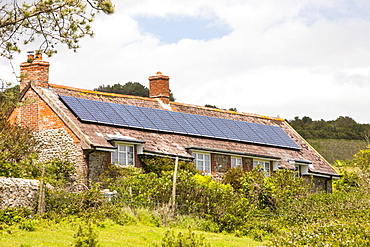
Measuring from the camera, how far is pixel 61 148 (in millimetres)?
29688

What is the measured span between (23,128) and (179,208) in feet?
28.3

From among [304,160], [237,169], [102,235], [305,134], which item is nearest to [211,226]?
[102,235]

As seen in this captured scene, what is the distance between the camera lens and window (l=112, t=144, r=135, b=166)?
30.1 metres

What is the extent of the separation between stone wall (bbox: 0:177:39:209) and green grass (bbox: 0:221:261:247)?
1434mm

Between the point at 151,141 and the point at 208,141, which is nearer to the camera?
the point at 151,141

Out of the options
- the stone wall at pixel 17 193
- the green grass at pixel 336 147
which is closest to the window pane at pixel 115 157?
the stone wall at pixel 17 193

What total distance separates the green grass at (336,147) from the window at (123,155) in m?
36.7

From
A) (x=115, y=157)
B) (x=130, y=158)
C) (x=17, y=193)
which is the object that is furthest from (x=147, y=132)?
(x=17, y=193)

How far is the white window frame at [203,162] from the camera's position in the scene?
3359 centimetres

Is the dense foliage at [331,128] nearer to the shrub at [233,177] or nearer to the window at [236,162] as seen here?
the window at [236,162]

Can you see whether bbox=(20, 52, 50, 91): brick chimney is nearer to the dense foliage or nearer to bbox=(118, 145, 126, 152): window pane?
bbox=(118, 145, 126, 152): window pane

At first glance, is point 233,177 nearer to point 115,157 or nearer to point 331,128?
point 115,157

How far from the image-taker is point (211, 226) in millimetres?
25266

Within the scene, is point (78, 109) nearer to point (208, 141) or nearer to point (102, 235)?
point (208, 141)
